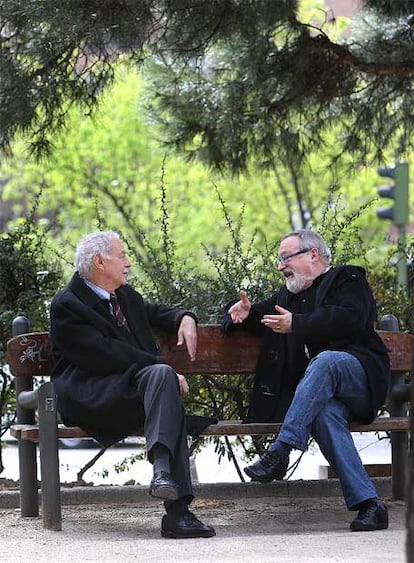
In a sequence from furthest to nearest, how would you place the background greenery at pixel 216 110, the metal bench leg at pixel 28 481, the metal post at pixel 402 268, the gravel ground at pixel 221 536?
the metal post at pixel 402 268
the background greenery at pixel 216 110
the metal bench leg at pixel 28 481
the gravel ground at pixel 221 536

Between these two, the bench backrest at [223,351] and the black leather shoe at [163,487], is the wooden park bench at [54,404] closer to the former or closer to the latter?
the bench backrest at [223,351]

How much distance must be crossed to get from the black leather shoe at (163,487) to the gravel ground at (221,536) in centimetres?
22

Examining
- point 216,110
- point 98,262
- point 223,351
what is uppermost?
point 216,110

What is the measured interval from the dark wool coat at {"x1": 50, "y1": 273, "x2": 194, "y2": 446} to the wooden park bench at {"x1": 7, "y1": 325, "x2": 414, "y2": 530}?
0.09m

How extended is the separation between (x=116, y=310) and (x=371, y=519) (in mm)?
1607

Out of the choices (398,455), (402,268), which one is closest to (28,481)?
(398,455)

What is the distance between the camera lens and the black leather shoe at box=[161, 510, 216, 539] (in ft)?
19.6

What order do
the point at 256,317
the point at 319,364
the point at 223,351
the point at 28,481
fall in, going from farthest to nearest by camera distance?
the point at 223,351 → the point at 256,317 → the point at 28,481 → the point at 319,364

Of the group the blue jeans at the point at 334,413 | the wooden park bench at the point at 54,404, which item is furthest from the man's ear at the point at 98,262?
the blue jeans at the point at 334,413

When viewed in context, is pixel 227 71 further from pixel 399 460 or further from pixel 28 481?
pixel 28 481

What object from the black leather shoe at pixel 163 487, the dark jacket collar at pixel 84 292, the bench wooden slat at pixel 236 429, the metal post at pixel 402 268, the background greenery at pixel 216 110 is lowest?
the black leather shoe at pixel 163 487

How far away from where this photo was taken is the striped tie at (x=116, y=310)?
21.5ft

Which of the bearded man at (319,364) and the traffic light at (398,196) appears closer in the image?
the bearded man at (319,364)

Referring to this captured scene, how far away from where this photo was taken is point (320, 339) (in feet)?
21.7
